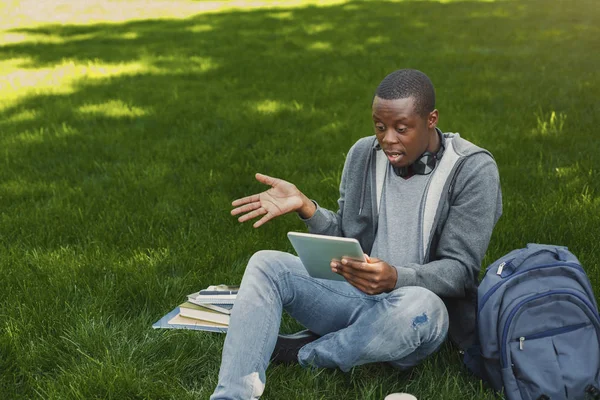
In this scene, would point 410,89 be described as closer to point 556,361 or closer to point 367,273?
point 367,273

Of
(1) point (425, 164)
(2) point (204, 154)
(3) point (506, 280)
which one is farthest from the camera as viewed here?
(2) point (204, 154)

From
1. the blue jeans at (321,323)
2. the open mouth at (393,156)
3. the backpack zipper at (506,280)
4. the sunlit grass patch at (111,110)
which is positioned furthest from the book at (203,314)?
the sunlit grass patch at (111,110)

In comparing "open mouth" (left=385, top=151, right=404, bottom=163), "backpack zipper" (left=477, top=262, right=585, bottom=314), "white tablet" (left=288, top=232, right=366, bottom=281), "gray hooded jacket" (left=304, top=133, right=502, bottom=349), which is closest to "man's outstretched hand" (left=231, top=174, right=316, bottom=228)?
"gray hooded jacket" (left=304, top=133, right=502, bottom=349)

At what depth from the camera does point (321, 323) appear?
3389mm

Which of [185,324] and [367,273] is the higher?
[367,273]

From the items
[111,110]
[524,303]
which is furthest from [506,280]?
[111,110]

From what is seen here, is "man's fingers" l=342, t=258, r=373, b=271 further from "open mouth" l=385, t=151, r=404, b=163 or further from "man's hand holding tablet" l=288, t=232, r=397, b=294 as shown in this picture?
"open mouth" l=385, t=151, r=404, b=163

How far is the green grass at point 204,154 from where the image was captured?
11.3 feet

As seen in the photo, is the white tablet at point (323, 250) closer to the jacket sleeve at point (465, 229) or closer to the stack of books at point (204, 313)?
the jacket sleeve at point (465, 229)

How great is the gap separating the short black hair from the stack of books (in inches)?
50.8

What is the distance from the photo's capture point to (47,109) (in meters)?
7.68

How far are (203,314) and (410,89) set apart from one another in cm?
150

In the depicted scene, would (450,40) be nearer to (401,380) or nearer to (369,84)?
(369,84)

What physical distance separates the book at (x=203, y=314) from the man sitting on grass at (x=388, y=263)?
1.36 feet
